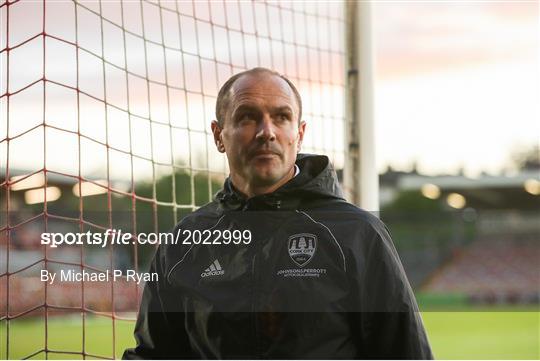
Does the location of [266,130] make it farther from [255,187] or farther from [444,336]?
[444,336]

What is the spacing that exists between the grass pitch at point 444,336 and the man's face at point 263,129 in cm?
1384

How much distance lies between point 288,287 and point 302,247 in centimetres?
10

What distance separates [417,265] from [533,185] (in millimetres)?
4245

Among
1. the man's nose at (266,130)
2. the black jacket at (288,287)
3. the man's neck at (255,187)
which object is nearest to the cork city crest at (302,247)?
the black jacket at (288,287)

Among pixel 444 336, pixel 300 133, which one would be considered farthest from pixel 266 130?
pixel 444 336

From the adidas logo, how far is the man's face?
0.67ft

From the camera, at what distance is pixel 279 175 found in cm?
188

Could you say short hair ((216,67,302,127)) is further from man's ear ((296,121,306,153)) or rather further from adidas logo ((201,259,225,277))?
adidas logo ((201,259,225,277))

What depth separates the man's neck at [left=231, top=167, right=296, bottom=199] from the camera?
190 cm

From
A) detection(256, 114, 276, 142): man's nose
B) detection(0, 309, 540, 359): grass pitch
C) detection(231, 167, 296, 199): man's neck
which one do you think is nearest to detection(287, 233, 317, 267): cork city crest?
detection(231, 167, 296, 199): man's neck

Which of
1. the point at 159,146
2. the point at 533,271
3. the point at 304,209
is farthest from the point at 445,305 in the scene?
the point at 304,209

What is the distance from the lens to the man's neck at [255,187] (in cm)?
190

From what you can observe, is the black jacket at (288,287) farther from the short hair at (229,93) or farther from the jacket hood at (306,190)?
the short hair at (229,93)

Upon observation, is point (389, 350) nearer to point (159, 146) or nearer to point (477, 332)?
point (159, 146)
